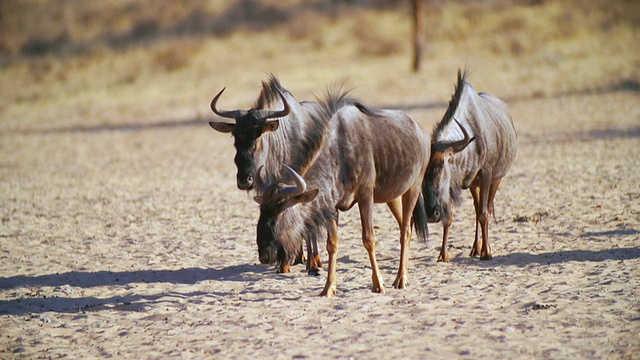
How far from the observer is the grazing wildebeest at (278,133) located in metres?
6.81

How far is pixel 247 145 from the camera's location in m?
7.55

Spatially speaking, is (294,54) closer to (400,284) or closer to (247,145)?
(247,145)

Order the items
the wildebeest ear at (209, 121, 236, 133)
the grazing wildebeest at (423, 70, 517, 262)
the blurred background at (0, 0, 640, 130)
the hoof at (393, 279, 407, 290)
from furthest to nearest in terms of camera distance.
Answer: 1. the blurred background at (0, 0, 640, 130)
2. the wildebeest ear at (209, 121, 236, 133)
3. the grazing wildebeest at (423, 70, 517, 262)
4. the hoof at (393, 279, 407, 290)

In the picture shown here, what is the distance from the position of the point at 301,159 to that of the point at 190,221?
3700 mm

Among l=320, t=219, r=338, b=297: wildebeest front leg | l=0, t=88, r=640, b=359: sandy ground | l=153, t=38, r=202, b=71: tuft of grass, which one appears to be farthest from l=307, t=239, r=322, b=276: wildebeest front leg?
l=153, t=38, r=202, b=71: tuft of grass

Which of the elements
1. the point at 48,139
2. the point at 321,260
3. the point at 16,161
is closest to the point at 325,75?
the point at 48,139

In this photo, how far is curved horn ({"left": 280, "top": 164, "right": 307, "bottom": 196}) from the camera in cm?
628

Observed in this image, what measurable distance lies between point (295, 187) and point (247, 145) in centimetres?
133

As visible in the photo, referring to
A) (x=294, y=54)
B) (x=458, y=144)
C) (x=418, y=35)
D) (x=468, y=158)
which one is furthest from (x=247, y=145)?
(x=294, y=54)

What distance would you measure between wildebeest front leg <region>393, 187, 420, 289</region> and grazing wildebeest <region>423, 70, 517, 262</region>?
0.40 m

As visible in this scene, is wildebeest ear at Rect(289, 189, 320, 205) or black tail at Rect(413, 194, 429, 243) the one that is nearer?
wildebeest ear at Rect(289, 189, 320, 205)

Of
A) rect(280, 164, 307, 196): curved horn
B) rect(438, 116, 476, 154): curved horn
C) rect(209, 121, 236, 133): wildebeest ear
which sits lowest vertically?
rect(280, 164, 307, 196): curved horn

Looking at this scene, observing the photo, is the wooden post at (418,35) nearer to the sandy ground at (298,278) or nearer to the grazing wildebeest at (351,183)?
the sandy ground at (298,278)

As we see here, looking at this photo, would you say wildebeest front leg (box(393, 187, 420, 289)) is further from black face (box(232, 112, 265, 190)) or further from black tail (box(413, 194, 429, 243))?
black face (box(232, 112, 265, 190))
